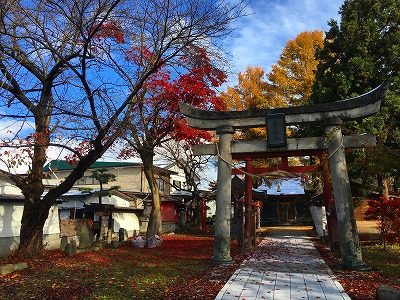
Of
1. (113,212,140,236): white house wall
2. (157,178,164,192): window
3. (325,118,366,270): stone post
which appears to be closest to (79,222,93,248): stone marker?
(113,212,140,236): white house wall

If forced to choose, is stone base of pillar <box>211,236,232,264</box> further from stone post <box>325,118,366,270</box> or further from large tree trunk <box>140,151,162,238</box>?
large tree trunk <box>140,151,162,238</box>

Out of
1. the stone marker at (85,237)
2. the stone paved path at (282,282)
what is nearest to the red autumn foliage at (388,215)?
the stone paved path at (282,282)

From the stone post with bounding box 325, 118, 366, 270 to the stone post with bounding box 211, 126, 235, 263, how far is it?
3.30m

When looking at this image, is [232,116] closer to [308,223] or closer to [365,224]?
[365,224]

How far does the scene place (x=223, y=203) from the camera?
12156mm

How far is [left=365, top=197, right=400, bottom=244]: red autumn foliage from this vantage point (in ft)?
45.3

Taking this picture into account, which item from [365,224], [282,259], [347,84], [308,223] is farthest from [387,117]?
[308,223]

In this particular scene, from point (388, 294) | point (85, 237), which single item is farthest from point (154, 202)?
point (388, 294)

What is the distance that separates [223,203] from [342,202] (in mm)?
3756

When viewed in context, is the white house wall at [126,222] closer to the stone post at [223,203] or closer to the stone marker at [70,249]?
the stone marker at [70,249]

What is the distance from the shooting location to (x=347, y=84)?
781 inches

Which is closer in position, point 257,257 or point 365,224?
point 257,257

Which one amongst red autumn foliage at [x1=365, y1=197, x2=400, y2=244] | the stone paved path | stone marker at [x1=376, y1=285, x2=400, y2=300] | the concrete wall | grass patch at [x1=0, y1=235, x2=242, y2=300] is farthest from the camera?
the concrete wall

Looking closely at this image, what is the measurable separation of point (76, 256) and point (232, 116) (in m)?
8.13
